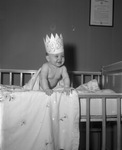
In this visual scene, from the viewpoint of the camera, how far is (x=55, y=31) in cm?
181

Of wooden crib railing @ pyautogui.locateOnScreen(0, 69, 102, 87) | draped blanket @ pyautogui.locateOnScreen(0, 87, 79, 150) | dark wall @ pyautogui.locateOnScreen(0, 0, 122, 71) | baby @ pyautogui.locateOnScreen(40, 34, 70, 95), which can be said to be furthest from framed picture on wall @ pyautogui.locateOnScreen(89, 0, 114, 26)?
draped blanket @ pyautogui.locateOnScreen(0, 87, 79, 150)

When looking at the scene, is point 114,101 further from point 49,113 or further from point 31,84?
point 31,84

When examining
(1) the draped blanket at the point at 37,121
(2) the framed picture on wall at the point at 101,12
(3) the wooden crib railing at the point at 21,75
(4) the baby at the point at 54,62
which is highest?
(2) the framed picture on wall at the point at 101,12

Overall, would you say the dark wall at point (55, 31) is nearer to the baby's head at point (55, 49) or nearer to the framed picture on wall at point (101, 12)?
the framed picture on wall at point (101, 12)

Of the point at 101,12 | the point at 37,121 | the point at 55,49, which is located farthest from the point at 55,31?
the point at 37,121

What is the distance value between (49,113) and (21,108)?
0.49 feet

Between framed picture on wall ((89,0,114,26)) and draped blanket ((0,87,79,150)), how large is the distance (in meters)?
1.09

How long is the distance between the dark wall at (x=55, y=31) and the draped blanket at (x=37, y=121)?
0.83 m

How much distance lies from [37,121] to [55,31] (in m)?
1.04

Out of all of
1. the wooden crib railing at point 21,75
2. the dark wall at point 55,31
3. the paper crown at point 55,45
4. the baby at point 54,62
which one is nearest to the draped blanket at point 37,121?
the baby at point 54,62

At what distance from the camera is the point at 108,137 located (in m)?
1.80

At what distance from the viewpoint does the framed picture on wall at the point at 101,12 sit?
1.86 meters

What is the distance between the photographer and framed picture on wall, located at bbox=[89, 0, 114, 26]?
1857 mm

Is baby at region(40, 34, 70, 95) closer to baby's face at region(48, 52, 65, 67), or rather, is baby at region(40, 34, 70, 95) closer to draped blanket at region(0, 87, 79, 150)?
baby's face at region(48, 52, 65, 67)
